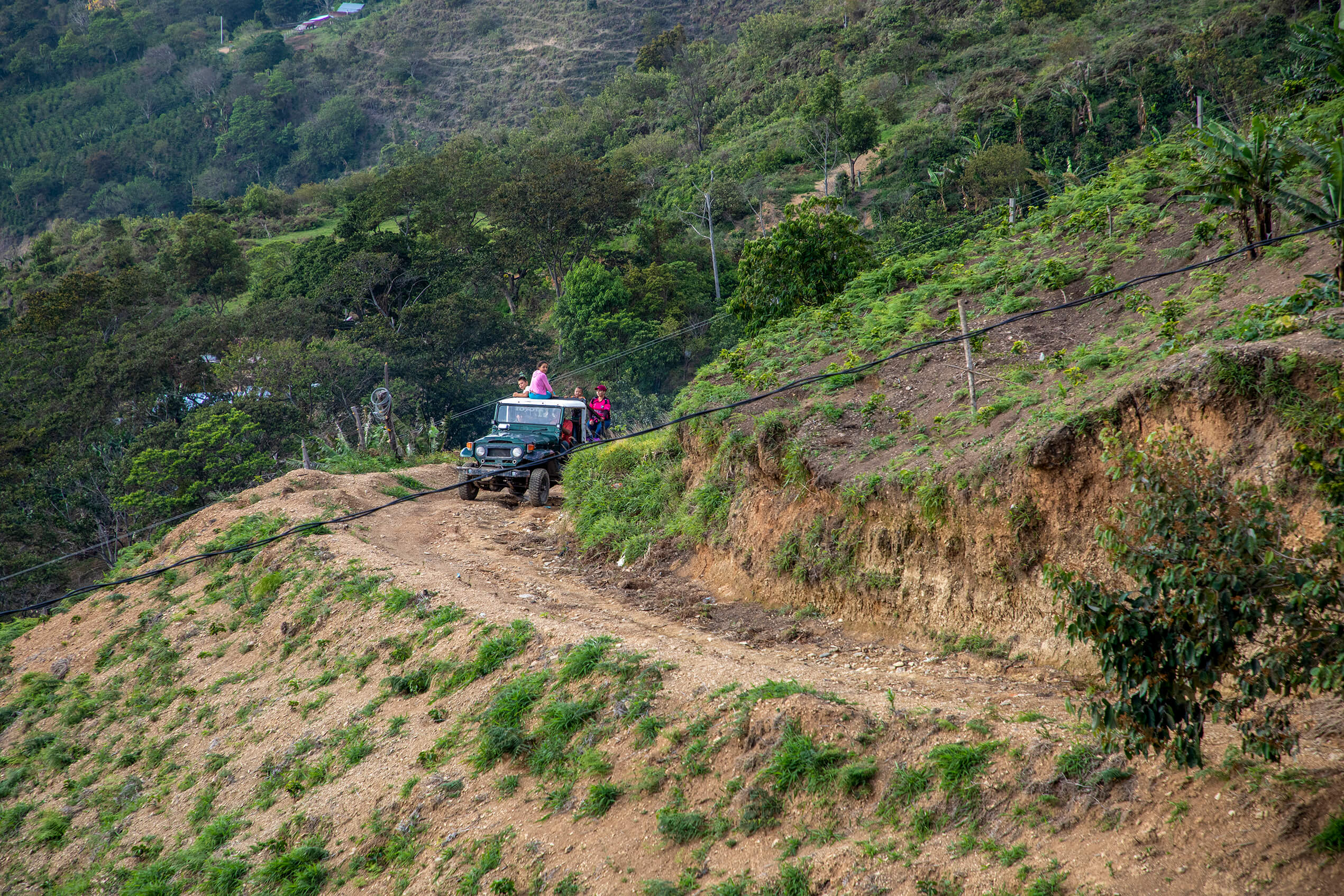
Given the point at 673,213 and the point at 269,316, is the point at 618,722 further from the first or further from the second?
the point at 673,213

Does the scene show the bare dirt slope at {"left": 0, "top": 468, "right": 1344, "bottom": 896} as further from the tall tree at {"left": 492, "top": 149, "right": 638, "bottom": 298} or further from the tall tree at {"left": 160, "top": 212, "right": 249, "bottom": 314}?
the tall tree at {"left": 160, "top": 212, "right": 249, "bottom": 314}

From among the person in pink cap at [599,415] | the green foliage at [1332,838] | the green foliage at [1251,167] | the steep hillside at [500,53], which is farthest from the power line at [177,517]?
the steep hillside at [500,53]

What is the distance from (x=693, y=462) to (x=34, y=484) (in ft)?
99.3

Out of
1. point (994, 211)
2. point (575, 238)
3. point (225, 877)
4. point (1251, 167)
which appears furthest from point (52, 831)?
point (575, 238)

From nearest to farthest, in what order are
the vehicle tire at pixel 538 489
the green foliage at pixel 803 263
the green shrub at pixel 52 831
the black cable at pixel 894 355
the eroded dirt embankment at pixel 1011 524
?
the eroded dirt embankment at pixel 1011 524 < the black cable at pixel 894 355 < the green shrub at pixel 52 831 < the green foliage at pixel 803 263 < the vehicle tire at pixel 538 489

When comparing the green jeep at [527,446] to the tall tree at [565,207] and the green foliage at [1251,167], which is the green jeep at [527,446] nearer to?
the green foliage at [1251,167]

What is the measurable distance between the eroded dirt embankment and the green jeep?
819 cm

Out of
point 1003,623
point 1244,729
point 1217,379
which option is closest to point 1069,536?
point 1003,623

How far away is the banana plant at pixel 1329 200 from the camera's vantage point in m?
9.07

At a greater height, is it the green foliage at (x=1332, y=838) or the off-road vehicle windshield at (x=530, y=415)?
the green foliage at (x=1332, y=838)

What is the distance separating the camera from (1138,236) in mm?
14344

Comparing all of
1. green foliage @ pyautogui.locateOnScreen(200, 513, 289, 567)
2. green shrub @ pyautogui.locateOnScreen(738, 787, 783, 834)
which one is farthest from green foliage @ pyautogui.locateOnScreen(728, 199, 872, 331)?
green shrub @ pyautogui.locateOnScreen(738, 787, 783, 834)

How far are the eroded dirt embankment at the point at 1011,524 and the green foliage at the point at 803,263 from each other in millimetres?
7473

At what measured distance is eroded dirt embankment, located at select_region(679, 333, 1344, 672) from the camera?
803 centimetres
